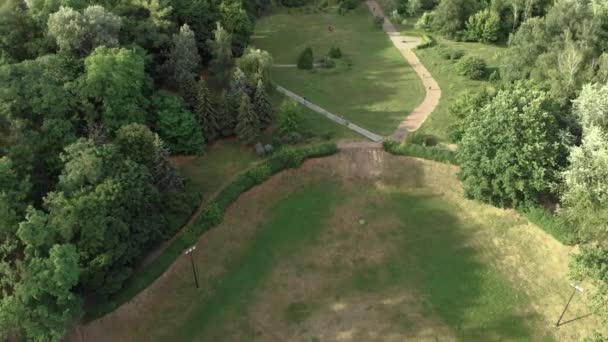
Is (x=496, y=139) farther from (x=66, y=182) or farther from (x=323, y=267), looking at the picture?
(x=66, y=182)

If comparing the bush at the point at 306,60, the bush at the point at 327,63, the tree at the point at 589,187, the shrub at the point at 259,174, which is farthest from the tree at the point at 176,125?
the tree at the point at 589,187

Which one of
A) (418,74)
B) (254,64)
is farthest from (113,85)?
(418,74)

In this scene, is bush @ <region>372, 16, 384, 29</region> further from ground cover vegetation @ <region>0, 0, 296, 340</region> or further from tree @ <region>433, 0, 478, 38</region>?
ground cover vegetation @ <region>0, 0, 296, 340</region>

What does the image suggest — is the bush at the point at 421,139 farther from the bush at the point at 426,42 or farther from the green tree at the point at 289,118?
the bush at the point at 426,42

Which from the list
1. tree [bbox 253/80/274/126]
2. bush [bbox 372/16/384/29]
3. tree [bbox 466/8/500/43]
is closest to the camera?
tree [bbox 253/80/274/126]

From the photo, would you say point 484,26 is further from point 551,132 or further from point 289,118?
point 289,118

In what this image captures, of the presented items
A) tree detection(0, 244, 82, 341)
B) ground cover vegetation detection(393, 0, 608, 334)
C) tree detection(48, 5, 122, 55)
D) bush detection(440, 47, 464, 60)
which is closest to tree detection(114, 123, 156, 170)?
tree detection(48, 5, 122, 55)

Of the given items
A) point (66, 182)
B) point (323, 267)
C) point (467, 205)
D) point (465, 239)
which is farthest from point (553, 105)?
point (66, 182)
